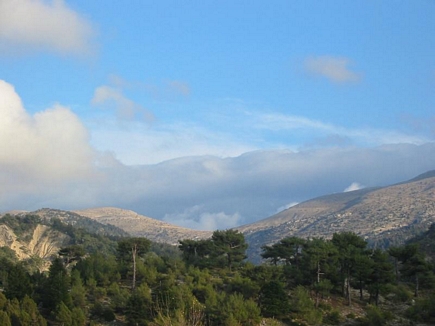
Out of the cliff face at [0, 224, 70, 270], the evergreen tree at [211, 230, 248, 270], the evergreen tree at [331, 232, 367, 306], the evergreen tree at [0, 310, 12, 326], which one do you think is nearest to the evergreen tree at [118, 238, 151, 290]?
the evergreen tree at [211, 230, 248, 270]

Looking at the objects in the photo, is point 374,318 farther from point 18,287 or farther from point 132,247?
point 18,287

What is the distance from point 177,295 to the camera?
2191 inches

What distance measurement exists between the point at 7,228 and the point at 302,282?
138869 mm

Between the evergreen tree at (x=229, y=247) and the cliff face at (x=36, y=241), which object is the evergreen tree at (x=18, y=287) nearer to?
the evergreen tree at (x=229, y=247)

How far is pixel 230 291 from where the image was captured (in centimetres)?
6350

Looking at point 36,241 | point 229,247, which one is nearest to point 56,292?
point 229,247

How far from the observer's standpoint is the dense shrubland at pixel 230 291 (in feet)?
176

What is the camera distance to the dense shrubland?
53.6 m

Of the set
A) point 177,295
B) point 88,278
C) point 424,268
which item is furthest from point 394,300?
point 88,278

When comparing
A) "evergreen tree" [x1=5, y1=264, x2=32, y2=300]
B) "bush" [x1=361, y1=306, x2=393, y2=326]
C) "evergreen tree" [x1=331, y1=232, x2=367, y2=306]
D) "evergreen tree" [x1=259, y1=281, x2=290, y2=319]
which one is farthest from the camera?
"evergreen tree" [x1=331, y1=232, x2=367, y2=306]

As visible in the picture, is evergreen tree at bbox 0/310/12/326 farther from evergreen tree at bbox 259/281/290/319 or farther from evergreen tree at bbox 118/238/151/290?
evergreen tree at bbox 118/238/151/290

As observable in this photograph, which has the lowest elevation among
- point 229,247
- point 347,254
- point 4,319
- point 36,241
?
point 4,319

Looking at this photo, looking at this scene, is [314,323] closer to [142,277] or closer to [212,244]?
[142,277]

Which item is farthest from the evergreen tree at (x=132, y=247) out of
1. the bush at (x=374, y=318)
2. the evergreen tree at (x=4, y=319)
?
the bush at (x=374, y=318)
